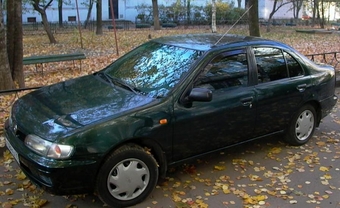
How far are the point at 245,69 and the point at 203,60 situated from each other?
0.64m

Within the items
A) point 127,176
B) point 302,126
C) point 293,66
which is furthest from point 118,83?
point 302,126

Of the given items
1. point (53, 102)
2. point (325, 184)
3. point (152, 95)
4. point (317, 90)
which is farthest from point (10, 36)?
point (325, 184)

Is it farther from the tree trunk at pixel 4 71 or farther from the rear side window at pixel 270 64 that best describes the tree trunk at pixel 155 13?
the rear side window at pixel 270 64

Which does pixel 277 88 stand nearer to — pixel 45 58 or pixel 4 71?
pixel 4 71

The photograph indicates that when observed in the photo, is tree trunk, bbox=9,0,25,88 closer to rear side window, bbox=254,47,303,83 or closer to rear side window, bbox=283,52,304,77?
rear side window, bbox=254,47,303,83

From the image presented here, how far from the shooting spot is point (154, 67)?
14.0 feet

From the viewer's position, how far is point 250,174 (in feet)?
14.4

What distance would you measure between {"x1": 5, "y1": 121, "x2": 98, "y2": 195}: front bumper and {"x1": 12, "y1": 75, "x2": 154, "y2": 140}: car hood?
0.21 metres

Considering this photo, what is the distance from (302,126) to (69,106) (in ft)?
10.7

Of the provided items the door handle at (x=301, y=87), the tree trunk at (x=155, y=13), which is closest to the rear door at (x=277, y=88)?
the door handle at (x=301, y=87)

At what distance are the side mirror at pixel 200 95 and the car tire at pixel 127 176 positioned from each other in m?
0.72

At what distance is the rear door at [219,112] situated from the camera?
3.89 meters

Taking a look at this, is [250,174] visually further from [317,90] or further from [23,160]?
[23,160]

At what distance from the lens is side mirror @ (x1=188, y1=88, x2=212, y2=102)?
3719 mm
